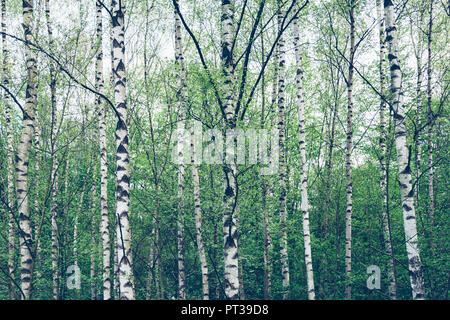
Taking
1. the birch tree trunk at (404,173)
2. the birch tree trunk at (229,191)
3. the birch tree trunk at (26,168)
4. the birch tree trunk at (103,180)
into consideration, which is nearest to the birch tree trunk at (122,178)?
the birch tree trunk at (229,191)

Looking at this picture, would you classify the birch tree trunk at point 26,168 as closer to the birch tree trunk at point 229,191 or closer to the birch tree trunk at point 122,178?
the birch tree trunk at point 122,178

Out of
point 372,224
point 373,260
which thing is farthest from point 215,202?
point 373,260

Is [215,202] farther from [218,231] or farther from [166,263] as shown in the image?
[166,263]

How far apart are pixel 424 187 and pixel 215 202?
11560 millimetres

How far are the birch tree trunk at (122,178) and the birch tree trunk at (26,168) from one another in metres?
1.90

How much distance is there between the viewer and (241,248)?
445 inches

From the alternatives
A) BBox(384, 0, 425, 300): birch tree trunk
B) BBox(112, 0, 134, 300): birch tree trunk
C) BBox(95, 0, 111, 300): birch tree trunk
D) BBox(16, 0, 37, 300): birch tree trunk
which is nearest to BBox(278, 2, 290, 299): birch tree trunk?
BBox(384, 0, 425, 300): birch tree trunk

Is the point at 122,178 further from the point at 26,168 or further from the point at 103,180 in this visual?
the point at 103,180

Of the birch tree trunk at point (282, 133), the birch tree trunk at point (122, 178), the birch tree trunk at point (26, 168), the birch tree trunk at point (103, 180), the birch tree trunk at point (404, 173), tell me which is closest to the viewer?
the birch tree trunk at point (122, 178)

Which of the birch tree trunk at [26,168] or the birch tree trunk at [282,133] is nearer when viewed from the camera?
the birch tree trunk at [26,168]

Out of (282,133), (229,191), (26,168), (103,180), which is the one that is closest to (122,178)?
(229,191)

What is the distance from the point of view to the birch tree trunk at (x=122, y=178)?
5.16m

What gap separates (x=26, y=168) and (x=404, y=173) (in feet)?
23.0
